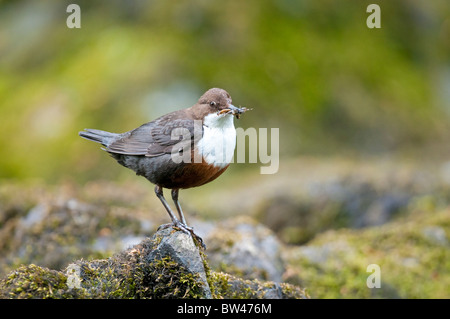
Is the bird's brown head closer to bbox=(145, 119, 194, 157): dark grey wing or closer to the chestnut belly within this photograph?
bbox=(145, 119, 194, 157): dark grey wing

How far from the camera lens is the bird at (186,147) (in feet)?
14.5

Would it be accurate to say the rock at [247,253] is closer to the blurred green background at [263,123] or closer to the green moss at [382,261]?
the blurred green background at [263,123]

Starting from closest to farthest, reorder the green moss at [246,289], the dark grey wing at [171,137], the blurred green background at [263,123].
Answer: the green moss at [246,289], the dark grey wing at [171,137], the blurred green background at [263,123]

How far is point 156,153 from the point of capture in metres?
4.66

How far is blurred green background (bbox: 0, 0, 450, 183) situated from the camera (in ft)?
33.9

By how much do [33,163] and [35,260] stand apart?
4.96m

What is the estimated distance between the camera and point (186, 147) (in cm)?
450

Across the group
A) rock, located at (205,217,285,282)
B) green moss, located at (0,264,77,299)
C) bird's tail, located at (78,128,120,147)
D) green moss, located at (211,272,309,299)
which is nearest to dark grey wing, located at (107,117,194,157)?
bird's tail, located at (78,128,120,147)

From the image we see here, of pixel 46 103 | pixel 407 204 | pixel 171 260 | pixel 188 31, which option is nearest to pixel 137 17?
pixel 188 31

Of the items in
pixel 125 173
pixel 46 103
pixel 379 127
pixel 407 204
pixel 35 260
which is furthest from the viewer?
pixel 379 127

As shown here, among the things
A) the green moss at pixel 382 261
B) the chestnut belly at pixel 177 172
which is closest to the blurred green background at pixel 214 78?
the green moss at pixel 382 261

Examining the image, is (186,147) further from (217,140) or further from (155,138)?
(155,138)

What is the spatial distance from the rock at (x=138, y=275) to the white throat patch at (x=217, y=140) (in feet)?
2.47

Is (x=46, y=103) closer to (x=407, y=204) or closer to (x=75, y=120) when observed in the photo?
(x=75, y=120)
